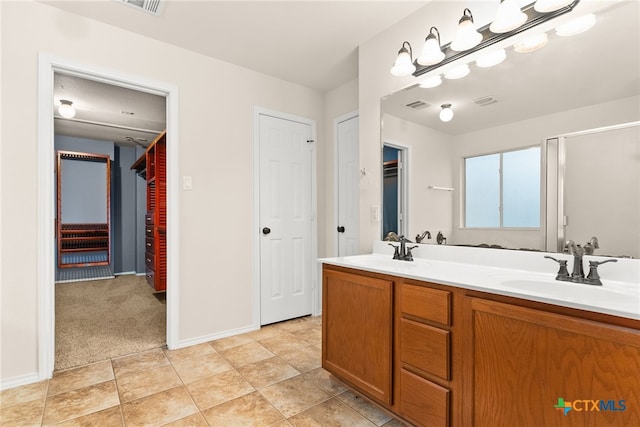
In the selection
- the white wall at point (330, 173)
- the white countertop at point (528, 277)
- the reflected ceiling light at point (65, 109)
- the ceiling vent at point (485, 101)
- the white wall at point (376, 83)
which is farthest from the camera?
the reflected ceiling light at point (65, 109)

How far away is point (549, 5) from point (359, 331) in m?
1.82

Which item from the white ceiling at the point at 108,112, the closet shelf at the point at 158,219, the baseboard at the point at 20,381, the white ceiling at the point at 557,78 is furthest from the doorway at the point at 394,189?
the closet shelf at the point at 158,219

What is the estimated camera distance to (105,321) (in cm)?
321

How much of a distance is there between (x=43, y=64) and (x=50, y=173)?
716 mm

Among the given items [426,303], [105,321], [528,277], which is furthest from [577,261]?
[105,321]

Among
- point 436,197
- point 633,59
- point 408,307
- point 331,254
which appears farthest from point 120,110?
point 633,59

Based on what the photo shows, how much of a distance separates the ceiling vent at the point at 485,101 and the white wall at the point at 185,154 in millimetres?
1600

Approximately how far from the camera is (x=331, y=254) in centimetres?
342

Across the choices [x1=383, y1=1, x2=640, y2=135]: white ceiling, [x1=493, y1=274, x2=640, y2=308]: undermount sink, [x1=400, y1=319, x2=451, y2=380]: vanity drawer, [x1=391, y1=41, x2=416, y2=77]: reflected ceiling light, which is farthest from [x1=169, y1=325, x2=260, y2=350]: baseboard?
[x1=391, y1=41, x2=416, y2=77]: reflected ceiling light

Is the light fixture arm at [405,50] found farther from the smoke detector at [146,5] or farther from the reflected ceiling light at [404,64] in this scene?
the smoke detector at [146,5]

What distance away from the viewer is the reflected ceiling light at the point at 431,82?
1980 millimetres

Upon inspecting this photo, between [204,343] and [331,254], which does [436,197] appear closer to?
[331,254]

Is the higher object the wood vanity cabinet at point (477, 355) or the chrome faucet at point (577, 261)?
the chrome faucet at point (577, 261)

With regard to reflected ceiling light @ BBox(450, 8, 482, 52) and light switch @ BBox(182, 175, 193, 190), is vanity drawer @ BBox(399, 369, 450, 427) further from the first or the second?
light switch @ BBox(182, 175, 193, 190)
